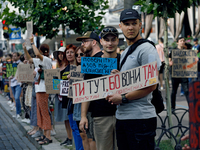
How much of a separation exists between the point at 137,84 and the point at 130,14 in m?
0.65

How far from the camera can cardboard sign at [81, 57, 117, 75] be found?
374cm

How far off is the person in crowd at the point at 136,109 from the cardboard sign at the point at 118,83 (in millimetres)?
60

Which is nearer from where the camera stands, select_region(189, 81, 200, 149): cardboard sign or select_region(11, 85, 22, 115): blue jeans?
select_region(189, 81, 200, 149): cardboard sign

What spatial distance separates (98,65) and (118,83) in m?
0.52

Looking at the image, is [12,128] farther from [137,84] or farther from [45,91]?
[137,84]

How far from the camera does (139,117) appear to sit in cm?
318

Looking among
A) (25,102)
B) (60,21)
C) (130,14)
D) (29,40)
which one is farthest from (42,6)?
(130,14)

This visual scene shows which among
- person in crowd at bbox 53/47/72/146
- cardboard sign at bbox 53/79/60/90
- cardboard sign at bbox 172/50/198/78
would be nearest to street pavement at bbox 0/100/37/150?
person in crowd at bbox 53/47/72/146

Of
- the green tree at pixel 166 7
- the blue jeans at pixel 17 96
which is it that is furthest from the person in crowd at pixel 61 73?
the blue jeans at pixel 17 96

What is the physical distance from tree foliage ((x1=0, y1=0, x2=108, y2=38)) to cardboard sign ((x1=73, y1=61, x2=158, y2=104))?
17.9 ft

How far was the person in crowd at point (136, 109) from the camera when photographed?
319 centimetres

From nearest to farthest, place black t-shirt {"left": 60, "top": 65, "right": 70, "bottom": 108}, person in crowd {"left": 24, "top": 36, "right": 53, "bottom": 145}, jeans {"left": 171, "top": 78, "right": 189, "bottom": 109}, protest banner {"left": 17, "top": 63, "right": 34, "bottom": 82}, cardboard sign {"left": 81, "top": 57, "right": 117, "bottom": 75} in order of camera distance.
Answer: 1. cardboard sign {"left": 81, "top": 57, "right": 117, "bottom": 75}
2. black t-shirt {"left": 60, "top": 65, "right": 70, "bottom": 108}
3. person in crowd {"left": 24, "top": 36, "right": 53, "bottom": 145}
4. protest banner {"left": 17, "top": 63, "right": 34, "bottom": 82}
5. jeans {"left": 171, "top": 78, "right": 189, "bottom": 109}

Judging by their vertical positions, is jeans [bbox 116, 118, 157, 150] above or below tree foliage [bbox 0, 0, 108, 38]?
below

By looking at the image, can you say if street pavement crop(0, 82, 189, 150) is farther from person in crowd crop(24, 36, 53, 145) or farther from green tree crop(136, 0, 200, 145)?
green tree crop(136, 0, 200, 145)
